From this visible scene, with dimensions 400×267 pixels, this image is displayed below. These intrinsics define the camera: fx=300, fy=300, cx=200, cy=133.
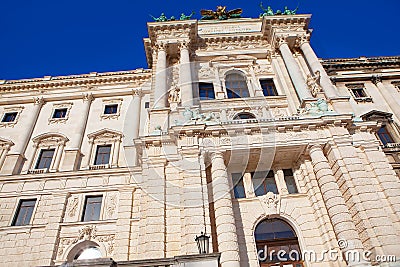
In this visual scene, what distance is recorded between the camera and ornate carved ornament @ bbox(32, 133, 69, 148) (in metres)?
24.8

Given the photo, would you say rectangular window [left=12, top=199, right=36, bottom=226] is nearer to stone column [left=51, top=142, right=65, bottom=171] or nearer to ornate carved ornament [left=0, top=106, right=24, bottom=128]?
stone column [left=51, top=142, right=65, bottom=171]

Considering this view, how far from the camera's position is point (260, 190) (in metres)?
17.2

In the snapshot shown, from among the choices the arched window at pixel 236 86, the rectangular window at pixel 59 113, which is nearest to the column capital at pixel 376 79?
the arched window at pixel 236 86

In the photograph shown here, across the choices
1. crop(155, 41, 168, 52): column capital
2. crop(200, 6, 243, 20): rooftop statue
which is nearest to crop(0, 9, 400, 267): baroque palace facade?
crop(155, 41, 168, 52): column capital

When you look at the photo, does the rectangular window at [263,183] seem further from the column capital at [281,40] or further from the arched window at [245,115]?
the column capital at [281,40]

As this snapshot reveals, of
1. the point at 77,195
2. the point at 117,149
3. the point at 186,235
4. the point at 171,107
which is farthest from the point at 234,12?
the point at 186,235

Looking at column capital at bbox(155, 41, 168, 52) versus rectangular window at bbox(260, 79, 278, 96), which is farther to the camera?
column capital at bbox(155, 41, 168, 52)

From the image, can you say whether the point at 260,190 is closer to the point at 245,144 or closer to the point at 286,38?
the point at 245,144

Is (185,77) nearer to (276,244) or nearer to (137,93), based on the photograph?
(137,93)

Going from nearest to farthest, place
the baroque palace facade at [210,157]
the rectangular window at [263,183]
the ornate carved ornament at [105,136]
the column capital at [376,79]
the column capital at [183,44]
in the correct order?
the baroque palace facade at [210,157], the rectangular window at [263,183], the ornate carved ornament at [105,136], the column capital at [183,44], the column capital at [376,79]

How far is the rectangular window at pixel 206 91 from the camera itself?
78.1ft

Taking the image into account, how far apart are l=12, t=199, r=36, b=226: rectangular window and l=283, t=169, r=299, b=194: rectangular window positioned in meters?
16.5

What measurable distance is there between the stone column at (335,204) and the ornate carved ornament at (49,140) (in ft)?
64.1

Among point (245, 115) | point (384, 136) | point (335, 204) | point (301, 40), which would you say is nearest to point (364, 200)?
point (335, 204)
